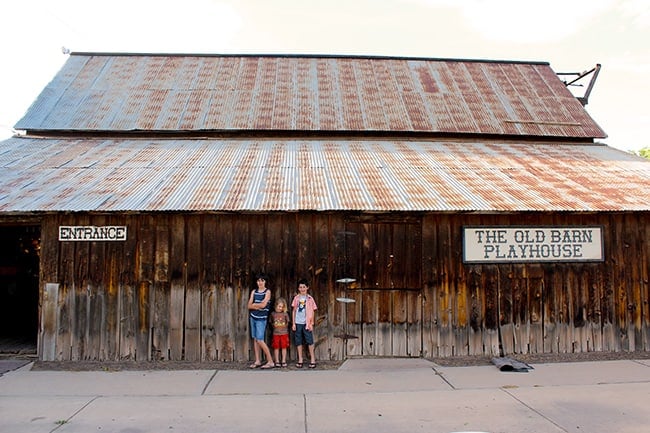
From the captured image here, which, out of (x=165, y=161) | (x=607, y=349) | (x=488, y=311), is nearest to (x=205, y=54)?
(x=165, y=161)

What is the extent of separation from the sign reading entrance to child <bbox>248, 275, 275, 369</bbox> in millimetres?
2525

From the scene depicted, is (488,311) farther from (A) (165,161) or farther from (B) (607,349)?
(A) (165,161)

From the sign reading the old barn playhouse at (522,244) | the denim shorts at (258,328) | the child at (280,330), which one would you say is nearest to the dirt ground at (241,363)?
the child at (280,330)

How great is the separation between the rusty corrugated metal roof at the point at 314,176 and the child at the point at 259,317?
1414 millimetres

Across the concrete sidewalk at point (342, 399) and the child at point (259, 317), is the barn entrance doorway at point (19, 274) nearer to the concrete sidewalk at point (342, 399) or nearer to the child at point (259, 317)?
the concrete sidewalk at point (342, 399)

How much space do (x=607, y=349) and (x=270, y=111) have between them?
9.45 metres

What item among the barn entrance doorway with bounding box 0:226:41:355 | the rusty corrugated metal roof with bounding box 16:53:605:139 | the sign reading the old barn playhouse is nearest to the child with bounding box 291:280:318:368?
the sign reading the old barn playhouse

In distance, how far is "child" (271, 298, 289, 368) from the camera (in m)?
7.48

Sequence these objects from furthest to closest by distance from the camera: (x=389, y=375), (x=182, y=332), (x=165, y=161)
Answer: (x=165, y=161)
(x=182, y=332)
(x=389, y=375)

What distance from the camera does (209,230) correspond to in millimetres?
7840

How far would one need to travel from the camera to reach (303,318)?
24.5 feet

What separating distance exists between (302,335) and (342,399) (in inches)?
72.5

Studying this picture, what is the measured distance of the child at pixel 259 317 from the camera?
291 inches

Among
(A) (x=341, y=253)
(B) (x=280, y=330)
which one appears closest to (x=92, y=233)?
(B) (x=280, y=330)
